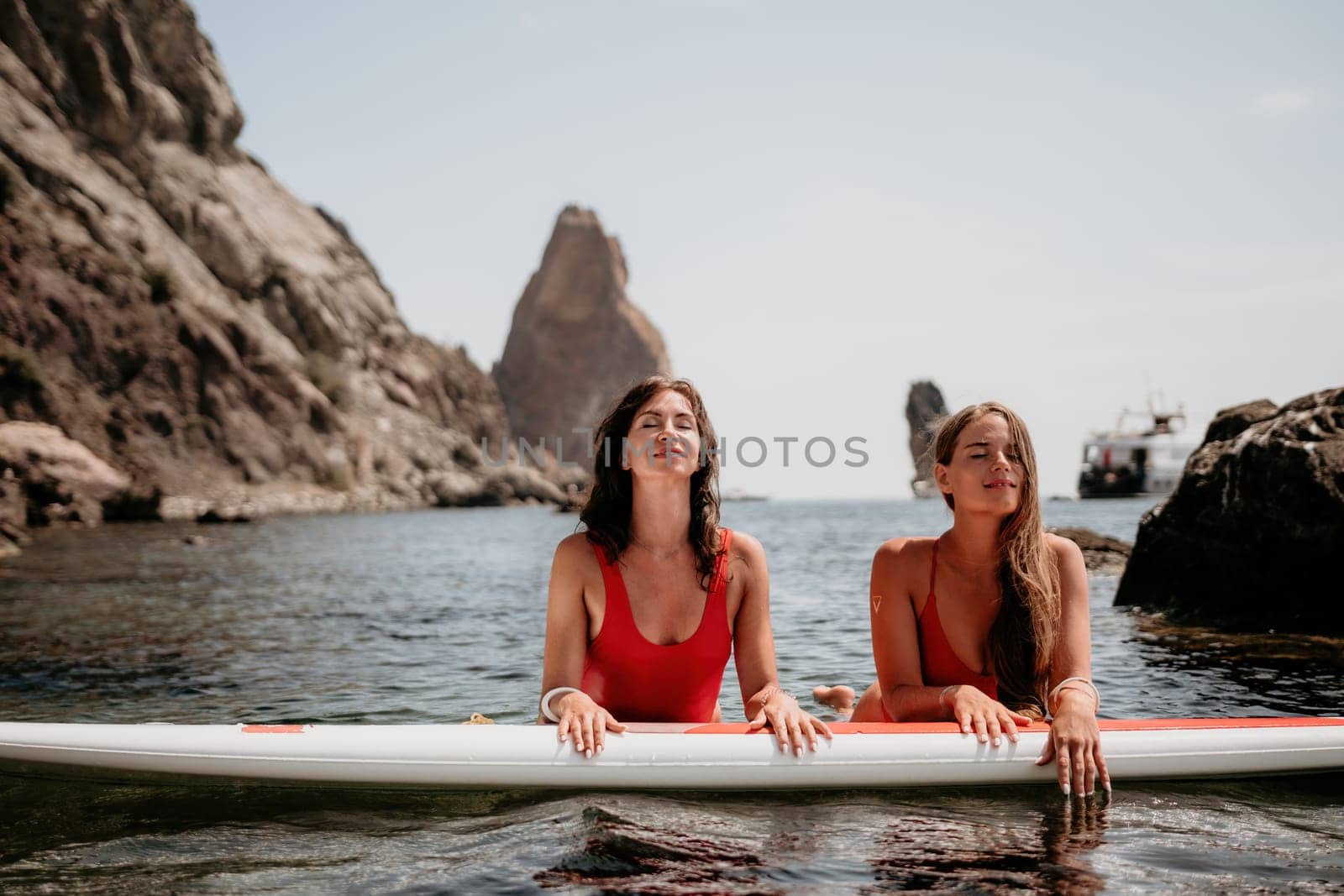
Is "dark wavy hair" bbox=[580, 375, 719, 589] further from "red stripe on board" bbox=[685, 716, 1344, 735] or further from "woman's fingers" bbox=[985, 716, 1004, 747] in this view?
"woman's fingers" bbox=[985, 716, 1004, 747]

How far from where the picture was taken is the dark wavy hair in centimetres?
463

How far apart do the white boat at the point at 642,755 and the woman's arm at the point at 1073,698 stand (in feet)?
0.44

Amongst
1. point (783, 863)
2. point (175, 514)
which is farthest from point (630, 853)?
point (175, 514)

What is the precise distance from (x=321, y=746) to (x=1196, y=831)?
3.51 m

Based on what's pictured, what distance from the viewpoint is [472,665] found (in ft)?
32.7

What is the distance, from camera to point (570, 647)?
4477 millimetres

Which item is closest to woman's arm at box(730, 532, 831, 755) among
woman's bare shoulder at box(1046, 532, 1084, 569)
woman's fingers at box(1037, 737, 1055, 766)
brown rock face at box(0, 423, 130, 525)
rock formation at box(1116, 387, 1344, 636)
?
woman's fingers at box(1037, 737, 1055, 766)

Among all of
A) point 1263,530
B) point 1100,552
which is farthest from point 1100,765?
point 1100,552

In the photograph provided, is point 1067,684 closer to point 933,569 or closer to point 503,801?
point 933,569

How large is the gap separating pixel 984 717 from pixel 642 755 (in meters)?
1.36

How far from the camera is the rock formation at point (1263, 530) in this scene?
9.86m

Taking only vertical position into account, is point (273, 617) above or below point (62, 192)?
below

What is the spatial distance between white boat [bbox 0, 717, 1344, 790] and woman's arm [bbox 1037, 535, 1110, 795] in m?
0.13

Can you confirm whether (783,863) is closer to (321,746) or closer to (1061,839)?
(1061,839)
